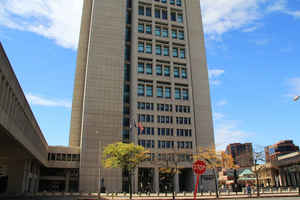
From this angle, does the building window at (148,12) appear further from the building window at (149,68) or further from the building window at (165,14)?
the building window at (149,68)

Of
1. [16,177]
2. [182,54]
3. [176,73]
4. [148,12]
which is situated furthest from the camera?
[148,12]

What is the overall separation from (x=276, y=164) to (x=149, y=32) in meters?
59.4

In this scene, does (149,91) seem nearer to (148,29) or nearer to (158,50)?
(158,50)

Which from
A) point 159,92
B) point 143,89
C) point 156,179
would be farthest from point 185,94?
point 156,179

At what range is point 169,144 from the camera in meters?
83.4

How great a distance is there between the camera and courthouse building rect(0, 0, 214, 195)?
77562 mm

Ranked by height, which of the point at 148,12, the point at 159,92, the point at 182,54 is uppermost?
the point at 148,12

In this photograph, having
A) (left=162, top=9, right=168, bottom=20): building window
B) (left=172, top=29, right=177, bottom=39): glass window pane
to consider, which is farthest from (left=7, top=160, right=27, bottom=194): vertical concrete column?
(left=162, top=9, right=168, bottom=20): building window

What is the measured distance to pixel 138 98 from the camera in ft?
276

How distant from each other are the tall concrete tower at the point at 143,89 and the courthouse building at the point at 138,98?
29 centimetres

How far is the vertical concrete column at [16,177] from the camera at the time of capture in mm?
53625

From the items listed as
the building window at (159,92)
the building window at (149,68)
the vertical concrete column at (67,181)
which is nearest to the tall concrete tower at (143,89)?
the building window at (159,92)

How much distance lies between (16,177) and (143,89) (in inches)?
1742

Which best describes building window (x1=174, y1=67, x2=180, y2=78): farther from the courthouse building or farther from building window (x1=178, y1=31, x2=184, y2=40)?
building window (x1=178, y1=31, x2=184, y2=40)
